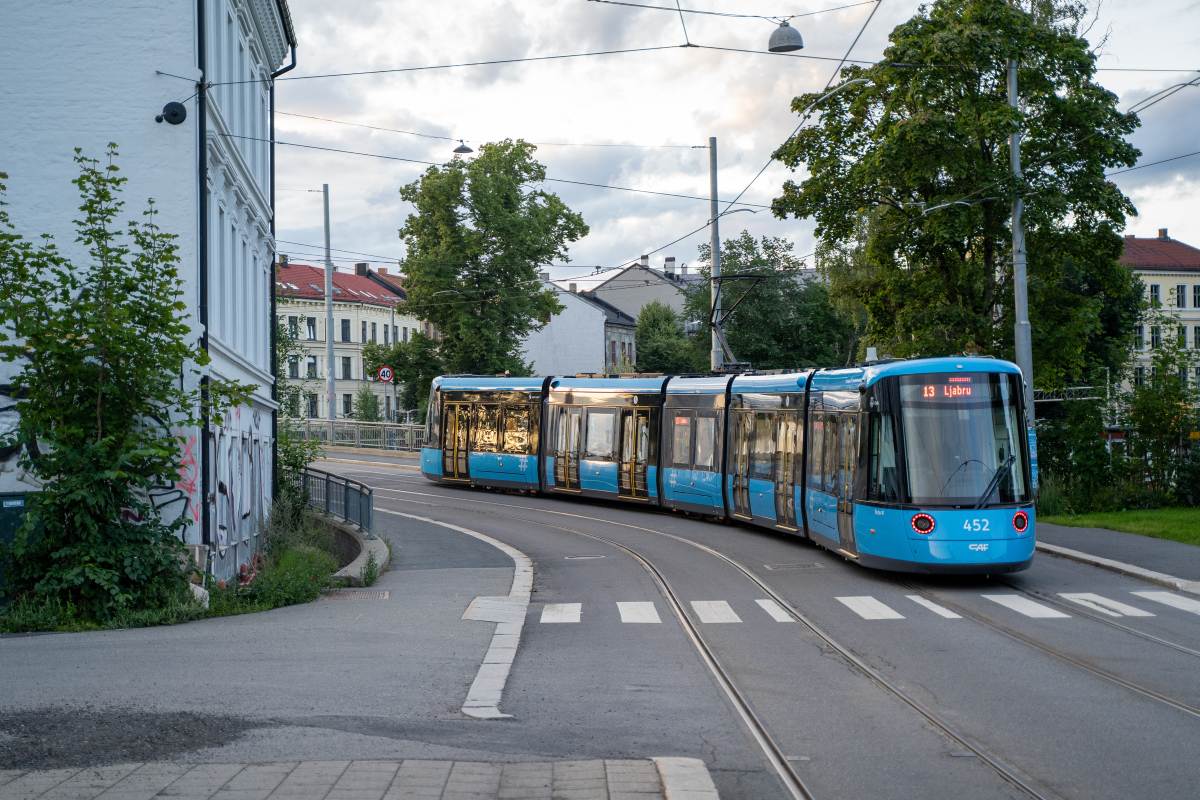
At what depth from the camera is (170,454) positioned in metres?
13.0

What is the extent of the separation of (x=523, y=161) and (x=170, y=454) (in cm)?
4680

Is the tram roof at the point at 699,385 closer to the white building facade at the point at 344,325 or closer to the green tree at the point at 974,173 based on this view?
the green tree at the point at 974,173

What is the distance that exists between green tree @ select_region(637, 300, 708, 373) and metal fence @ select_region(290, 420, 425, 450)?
33.2 metres

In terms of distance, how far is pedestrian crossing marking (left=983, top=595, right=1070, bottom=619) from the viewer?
43.6ft

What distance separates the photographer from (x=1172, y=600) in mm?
14477

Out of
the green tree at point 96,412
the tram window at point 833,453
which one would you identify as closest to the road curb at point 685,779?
the green tree at point 96,412

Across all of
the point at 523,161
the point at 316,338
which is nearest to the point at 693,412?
the point at 523,161

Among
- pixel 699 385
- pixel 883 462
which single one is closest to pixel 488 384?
pixel 699 385

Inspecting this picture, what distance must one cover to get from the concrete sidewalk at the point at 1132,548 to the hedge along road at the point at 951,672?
33.3 inches

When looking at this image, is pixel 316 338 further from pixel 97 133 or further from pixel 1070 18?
Result: pixel 97 133

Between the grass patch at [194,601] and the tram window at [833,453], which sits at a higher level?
the tram window at [833,453]

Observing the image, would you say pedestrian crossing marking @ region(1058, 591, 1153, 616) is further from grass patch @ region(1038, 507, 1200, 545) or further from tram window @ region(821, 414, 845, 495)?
grass patch @ region(1038, 507, 1200, 545)

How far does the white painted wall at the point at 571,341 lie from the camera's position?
95250mm

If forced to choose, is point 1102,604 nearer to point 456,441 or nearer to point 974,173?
point 974,173
